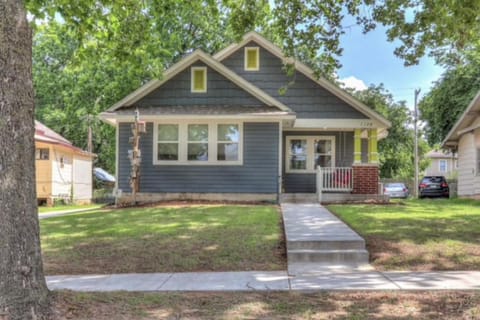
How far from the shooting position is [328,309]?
4324 mm

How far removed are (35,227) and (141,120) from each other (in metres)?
10.5

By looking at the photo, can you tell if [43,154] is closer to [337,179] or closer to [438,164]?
[337,179]

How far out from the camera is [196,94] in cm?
1510

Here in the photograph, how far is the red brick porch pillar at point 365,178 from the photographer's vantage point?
582 inches

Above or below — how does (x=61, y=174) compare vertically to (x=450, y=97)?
below

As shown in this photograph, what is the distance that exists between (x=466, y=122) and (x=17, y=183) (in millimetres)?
19513

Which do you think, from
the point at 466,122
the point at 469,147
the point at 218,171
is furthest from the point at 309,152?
the point at 469,147

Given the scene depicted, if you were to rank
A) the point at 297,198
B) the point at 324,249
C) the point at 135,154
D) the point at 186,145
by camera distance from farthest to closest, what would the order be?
the point at 186,145, the point at 297,198, the point at 135,154, the point at 324,249

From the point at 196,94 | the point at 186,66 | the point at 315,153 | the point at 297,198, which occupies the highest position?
the point at 186,66

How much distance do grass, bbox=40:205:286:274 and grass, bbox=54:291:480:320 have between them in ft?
5.03

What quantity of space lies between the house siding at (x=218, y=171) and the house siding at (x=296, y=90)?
2577mm

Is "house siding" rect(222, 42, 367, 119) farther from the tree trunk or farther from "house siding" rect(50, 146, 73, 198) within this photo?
the tree trunk

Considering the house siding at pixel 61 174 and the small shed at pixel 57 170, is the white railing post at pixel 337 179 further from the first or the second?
the house siding at pixel 61 174

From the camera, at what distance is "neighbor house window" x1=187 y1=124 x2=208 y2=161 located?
47.8 ft
